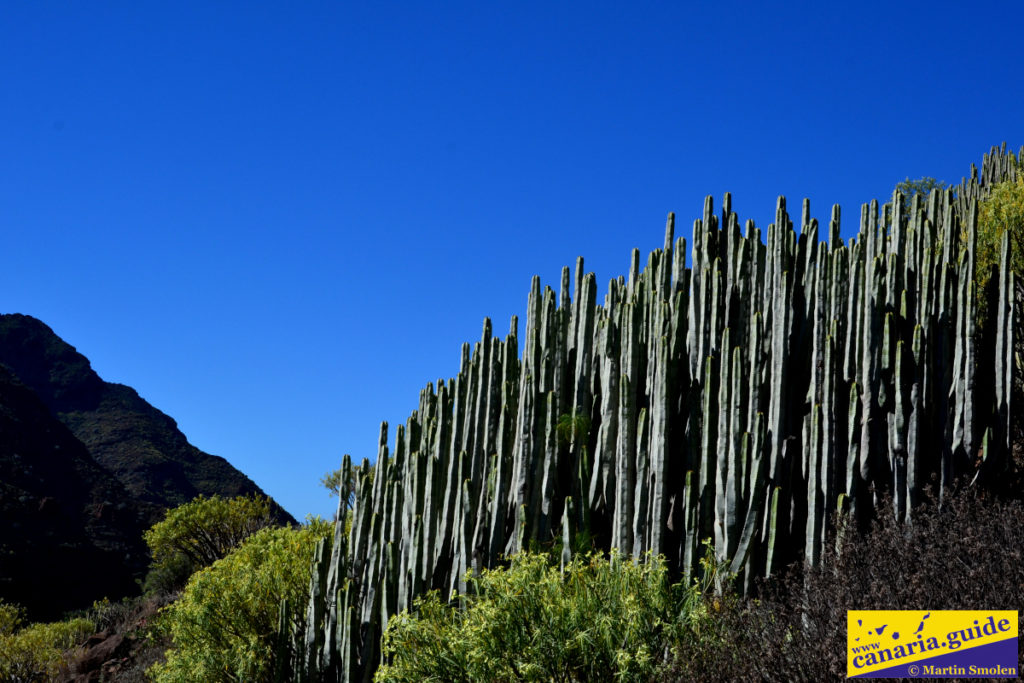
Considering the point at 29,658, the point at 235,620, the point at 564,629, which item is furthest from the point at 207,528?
the point at 564,629

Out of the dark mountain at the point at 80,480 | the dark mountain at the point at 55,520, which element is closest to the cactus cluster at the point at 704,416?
the dark mountain at the point at 55,520

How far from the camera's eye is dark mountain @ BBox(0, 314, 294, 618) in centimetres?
3712

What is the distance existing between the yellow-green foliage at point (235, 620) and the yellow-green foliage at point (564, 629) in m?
5.31

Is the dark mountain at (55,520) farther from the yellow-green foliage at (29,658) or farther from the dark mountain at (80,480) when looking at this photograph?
the yellow-green foliage at (29,658)

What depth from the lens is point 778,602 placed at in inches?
295

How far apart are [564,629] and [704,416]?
98.8 inches

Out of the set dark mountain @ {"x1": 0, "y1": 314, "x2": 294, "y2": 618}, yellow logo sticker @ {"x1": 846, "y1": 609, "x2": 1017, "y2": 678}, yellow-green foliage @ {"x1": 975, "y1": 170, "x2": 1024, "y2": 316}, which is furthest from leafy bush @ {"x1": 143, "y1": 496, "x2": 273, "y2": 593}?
yellow logo sticker @ {"x1": 846, "y1": 609, "x2": 1017, "y2": 678}

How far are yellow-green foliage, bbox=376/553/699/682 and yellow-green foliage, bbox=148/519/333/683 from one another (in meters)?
5.31

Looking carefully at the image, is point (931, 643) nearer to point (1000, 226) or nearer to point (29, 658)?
point (1000, 226)

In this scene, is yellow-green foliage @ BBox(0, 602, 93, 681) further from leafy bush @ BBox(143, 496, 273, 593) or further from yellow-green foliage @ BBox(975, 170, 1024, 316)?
yellow-green foliage @ BBox(975, 170, 1024, 316)

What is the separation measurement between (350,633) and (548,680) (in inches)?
188

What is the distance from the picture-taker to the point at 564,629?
7047mm

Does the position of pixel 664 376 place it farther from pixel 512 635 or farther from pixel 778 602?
pixel 512 635

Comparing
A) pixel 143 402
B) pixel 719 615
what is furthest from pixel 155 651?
pixel 143 402
